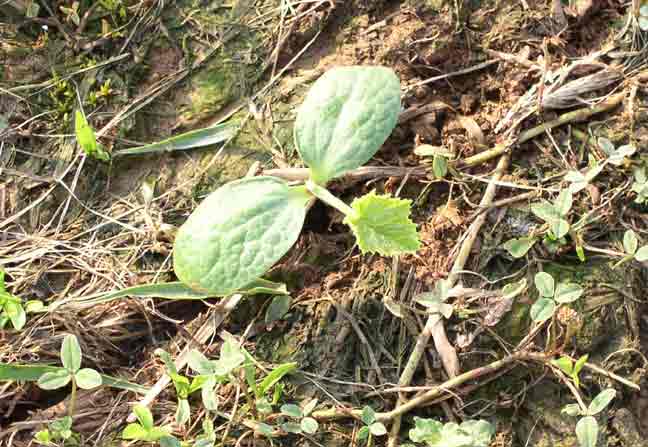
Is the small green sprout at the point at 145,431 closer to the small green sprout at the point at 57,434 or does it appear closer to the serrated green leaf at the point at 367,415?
the small green sprout at the point at 57,434

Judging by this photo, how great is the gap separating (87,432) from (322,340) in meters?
0.64

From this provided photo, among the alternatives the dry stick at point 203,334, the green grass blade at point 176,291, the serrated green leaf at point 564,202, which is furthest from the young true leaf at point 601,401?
the dry stick at point 203,334

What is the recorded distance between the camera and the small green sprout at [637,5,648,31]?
1.94 meters

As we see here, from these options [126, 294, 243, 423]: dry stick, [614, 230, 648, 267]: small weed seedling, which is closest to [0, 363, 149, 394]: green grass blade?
[126, 294, 243, 423]: dry stick

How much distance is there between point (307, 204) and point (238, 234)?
22 centimetres

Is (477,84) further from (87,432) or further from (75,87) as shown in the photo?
(87,432)

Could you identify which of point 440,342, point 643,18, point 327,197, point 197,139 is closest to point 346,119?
point 327,197

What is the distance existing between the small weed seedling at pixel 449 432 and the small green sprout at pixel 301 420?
0.77 ft

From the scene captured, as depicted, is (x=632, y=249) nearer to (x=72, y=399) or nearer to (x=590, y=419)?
(x=590, y=419)

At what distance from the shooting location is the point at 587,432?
1.60m

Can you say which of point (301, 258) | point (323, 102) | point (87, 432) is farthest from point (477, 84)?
point (87, 432)

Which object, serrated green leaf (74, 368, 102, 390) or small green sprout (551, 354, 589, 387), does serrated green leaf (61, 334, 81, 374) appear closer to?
serrated green leaf (74, 368, 102, 390)

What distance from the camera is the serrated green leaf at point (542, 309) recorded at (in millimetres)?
1655

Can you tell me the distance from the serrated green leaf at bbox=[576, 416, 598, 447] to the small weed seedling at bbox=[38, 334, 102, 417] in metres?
1.13
